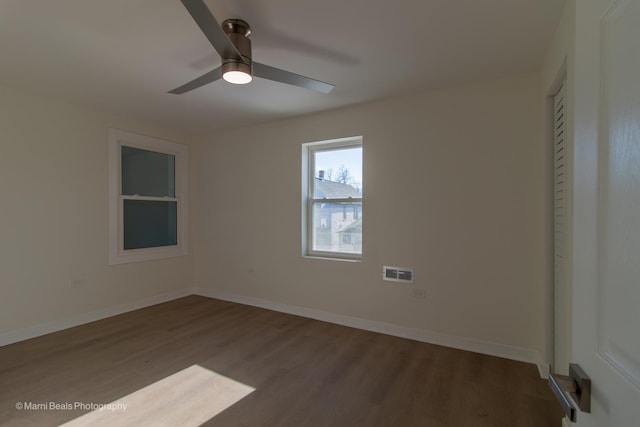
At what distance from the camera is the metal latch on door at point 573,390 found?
0.67m

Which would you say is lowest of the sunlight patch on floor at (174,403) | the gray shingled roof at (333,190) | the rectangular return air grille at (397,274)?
the sunlight patch on floor at (174,403)

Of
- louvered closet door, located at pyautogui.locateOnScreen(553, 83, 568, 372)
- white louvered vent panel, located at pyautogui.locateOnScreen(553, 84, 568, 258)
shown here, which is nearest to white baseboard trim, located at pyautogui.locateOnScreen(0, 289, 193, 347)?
louvered closet door, located at pyautogui.locateOnScreen(553, 83, 568, 372)

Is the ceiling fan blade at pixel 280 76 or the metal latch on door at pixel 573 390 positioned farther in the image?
the ceiling fan blade at pixel 280 76

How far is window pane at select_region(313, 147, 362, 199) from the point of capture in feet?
12.2

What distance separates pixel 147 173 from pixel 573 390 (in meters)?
4.98

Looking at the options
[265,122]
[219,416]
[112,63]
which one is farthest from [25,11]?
[219,416]

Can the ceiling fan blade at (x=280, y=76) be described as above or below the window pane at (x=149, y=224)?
above

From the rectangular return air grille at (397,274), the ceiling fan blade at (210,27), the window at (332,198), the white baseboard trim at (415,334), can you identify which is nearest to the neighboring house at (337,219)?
the window at (332,198)

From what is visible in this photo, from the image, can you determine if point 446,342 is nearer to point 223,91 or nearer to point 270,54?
point 270,54

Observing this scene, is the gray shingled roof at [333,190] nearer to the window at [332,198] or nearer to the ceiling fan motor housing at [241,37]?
the window at [332,198]

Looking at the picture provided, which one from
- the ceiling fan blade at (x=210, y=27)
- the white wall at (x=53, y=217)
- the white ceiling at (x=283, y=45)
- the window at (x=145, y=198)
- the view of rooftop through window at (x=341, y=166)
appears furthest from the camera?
the window at (x=145, y=198)

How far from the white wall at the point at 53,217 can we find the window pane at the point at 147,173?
0.99 feet

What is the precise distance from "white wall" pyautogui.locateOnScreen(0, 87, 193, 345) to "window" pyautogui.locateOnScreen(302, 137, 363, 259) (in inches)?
99.6

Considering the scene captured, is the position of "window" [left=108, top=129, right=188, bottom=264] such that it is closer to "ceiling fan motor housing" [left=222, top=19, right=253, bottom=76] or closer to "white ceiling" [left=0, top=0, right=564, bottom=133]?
"white ceiling" [left=0, top=0, right=564, bottom=133]
